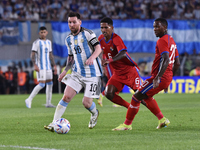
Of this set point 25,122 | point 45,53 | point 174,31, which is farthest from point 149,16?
point 25,122

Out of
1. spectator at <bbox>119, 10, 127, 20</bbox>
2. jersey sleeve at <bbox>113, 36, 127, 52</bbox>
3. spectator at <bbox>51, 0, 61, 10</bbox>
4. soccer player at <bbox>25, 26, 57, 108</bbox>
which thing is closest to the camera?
jersey sleeve at <bbox>113, 36, 127, 52</bbox>

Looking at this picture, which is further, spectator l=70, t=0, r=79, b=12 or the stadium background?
spectator l=70, t=0, r=79, b=12

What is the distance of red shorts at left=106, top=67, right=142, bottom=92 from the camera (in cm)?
845

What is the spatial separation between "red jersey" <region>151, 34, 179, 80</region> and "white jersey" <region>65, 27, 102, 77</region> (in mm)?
1042

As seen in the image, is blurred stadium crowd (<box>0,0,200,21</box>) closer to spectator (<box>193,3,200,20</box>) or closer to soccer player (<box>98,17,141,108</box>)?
spectator (<box>193,3,200,20</box>)

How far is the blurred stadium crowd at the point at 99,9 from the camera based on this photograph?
1029 inches

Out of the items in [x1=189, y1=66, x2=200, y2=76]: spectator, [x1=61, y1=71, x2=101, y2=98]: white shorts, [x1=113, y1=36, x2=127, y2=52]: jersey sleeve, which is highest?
[x1=113, y1=36, x2=127, y2=52]: jersey sleeve

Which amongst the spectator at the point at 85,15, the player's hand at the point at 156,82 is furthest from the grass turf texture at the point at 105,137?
the spectator at the point at 85,15

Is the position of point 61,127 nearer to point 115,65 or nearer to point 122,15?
point 115,65

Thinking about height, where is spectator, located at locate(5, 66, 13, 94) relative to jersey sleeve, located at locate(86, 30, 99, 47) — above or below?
below

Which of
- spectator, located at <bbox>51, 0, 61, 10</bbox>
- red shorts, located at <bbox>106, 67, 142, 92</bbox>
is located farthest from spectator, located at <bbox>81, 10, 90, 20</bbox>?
red shorts, located at <bbox>106, 67, 142, 92</bbox>

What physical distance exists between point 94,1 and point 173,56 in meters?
21.0

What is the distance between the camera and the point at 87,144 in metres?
5.66

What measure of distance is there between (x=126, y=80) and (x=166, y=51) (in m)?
1.74
